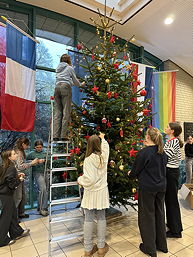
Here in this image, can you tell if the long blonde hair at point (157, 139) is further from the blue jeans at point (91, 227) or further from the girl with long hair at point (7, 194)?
the girl with long hair at point (7, 194)

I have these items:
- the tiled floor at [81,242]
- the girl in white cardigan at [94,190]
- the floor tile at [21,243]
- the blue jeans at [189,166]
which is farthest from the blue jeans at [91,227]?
the blue jeans at [189,166]

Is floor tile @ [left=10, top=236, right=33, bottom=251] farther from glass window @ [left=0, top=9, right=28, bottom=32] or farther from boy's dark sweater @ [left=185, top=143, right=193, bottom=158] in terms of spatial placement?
boy's dark sweater @ [left=185, top=143, right=193, bottom=158]

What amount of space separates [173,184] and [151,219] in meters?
0.74

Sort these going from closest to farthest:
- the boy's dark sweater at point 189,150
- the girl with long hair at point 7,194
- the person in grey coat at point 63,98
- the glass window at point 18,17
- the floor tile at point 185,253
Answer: the floor tile at point 185,253 → the girl with long hair at point 7,194 → the person in grey coat at point 63,98 → the glass window at point 18,17 → the boy's dark sweater at point 189,150

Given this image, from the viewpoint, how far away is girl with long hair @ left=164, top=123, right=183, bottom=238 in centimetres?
267

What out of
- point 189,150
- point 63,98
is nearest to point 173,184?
point 63,98

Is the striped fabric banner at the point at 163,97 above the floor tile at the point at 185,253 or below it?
above

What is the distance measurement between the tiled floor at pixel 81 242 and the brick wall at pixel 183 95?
15.7 feet

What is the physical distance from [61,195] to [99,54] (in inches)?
127

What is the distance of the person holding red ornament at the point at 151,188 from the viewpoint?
2186 mm

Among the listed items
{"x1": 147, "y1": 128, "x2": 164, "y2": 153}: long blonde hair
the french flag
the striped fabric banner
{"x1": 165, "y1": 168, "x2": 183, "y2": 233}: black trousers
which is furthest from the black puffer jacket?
the striped fabric banner

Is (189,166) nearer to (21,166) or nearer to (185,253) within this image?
(185,253)

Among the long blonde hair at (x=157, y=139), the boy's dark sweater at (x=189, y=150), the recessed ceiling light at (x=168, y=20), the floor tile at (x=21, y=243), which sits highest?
the recessed ceiling light at (x=168, y=20)

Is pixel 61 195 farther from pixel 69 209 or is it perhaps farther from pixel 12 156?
pixel 12 156
